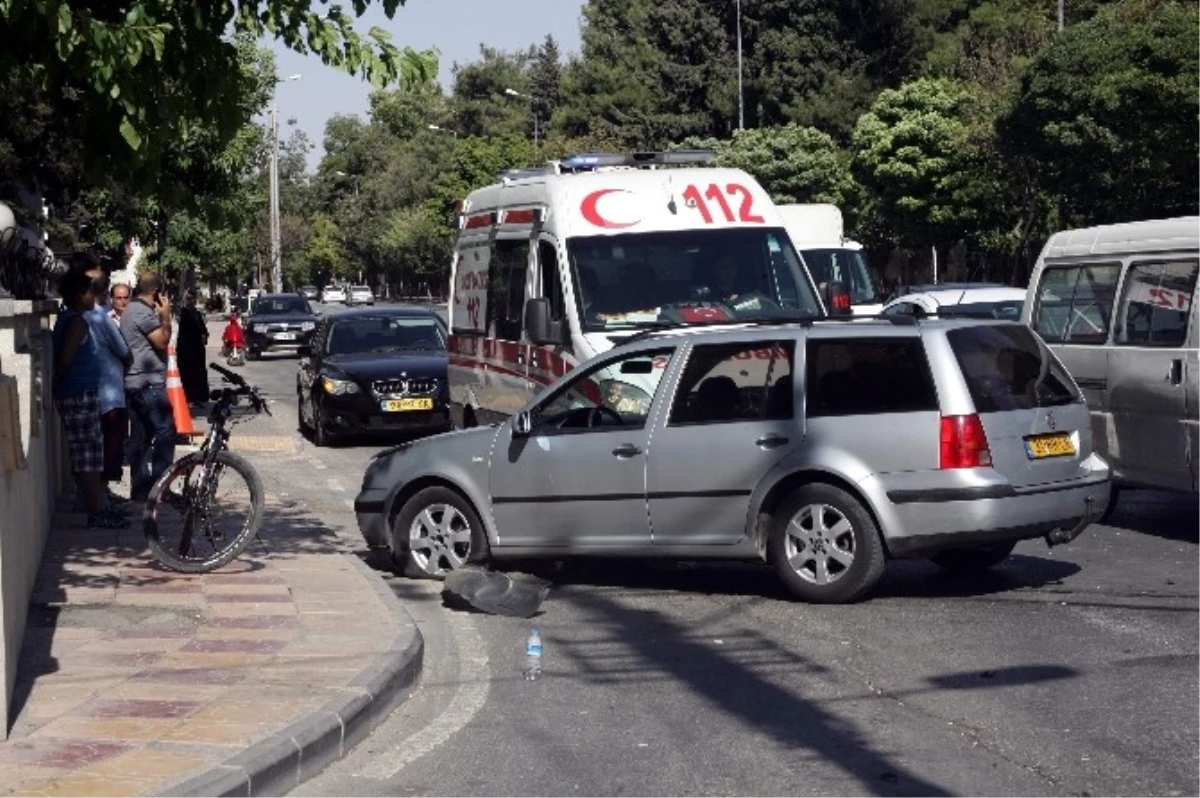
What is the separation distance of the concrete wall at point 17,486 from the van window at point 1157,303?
23.8ft

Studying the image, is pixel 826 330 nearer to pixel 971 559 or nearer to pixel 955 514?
pixel 955 514

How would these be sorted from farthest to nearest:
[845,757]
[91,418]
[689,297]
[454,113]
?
1. [454,113]
2. [689,297]
3. [91,418]
4. [845,757]

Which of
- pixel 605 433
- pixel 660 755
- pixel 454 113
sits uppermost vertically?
pixel 454 113

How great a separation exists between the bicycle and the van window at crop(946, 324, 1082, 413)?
14.8 feet

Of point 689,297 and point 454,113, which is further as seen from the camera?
point 454,113

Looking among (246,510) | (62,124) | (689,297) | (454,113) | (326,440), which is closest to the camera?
(246,510)

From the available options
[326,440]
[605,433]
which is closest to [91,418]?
[605,433]

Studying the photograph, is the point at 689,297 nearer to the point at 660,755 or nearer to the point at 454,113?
the point at 660,755

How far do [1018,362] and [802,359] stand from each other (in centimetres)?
125

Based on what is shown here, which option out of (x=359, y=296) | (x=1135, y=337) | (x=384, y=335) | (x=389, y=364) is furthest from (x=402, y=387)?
(x=359, y=296)

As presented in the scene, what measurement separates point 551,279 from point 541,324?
94cm

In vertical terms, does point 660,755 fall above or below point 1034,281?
below

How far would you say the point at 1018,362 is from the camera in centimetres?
1086

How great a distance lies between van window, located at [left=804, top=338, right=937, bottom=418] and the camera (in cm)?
1050
